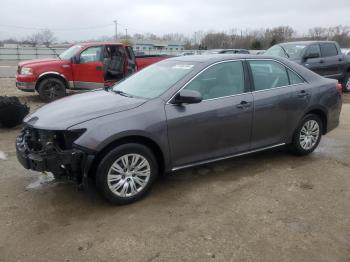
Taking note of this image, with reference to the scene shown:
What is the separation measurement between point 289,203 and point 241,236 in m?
0.96

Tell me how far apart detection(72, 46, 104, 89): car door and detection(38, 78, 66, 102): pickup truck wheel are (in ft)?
1.54

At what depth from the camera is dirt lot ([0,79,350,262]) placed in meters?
3.19

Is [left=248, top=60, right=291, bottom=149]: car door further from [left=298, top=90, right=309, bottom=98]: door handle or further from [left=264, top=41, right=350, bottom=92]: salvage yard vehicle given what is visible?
[left=264, top=41, right=350, bottom=92]: salvage yard vehicle

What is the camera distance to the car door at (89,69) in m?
10.7

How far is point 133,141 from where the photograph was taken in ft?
13.2

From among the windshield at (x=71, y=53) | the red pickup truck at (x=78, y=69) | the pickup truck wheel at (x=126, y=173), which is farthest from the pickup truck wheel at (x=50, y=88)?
the pickup truck wheel at (x=126, y=173)

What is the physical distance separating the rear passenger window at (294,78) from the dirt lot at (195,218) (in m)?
1.25

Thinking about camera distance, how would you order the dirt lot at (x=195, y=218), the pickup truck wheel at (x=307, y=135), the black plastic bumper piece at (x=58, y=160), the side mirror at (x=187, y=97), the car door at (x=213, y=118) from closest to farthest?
1. the dirt lot at (x=195, y=218)
2. the black plastic bumper piece at (x=58, y=160)
3. the side mirror at (x=187, y=97)
4. the car door at (x=213, y=118)
5. the pickup truck wheel at (x=307, y=135)

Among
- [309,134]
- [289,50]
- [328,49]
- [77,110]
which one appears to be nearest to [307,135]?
[309,134]

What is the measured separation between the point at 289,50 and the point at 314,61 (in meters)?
0.88

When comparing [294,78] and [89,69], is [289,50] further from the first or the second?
[294,78]

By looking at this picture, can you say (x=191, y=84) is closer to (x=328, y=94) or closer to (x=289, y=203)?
(x=289, y=203)

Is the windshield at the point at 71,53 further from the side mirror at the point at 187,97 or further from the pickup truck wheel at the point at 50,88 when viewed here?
the side mirror at the point at 187,97

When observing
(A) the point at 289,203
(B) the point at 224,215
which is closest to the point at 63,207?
(B) the point at 224,215
